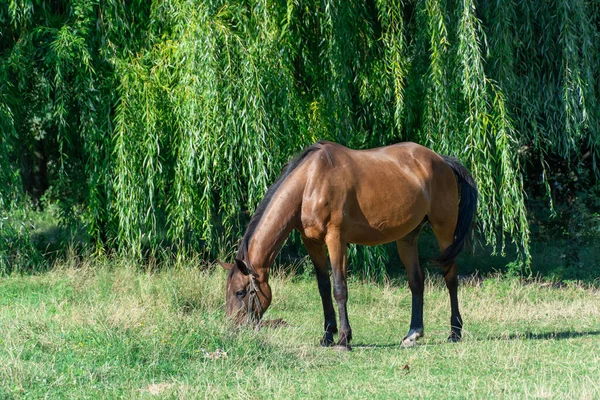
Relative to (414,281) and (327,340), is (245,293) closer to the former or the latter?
(327,340)

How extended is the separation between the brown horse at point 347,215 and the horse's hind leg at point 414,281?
0.03 ft

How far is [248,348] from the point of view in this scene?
249 inches

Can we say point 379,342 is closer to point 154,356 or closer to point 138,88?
point 154,356

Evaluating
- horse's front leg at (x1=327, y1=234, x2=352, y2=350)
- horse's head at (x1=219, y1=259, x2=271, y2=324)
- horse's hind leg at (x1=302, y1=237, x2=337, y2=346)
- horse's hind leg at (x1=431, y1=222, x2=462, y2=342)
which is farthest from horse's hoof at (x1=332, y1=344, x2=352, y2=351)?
horse's hind leg at (x1=431, y1=222, x2=462, y2=342)

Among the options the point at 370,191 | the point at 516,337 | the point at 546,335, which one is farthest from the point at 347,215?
the point at 546,335

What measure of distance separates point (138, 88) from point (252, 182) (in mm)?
1776

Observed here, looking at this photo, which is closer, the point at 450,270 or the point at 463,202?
the point at 450,270

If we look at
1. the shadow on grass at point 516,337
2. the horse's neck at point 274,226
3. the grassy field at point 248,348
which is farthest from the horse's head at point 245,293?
the shadow on grass at point 516,337

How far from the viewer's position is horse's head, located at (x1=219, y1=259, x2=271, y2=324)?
712 centimetres

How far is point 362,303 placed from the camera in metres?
9.77

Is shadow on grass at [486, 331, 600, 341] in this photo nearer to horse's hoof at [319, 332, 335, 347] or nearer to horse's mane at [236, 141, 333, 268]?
horse's hoof at [319, 332, 335, 347]

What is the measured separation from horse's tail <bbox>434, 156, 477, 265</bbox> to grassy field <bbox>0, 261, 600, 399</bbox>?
0.99 metres

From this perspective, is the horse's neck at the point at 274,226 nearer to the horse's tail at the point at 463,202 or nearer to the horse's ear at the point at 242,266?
the horse's ear at the point at 242,266

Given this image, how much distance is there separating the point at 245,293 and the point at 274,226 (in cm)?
66
